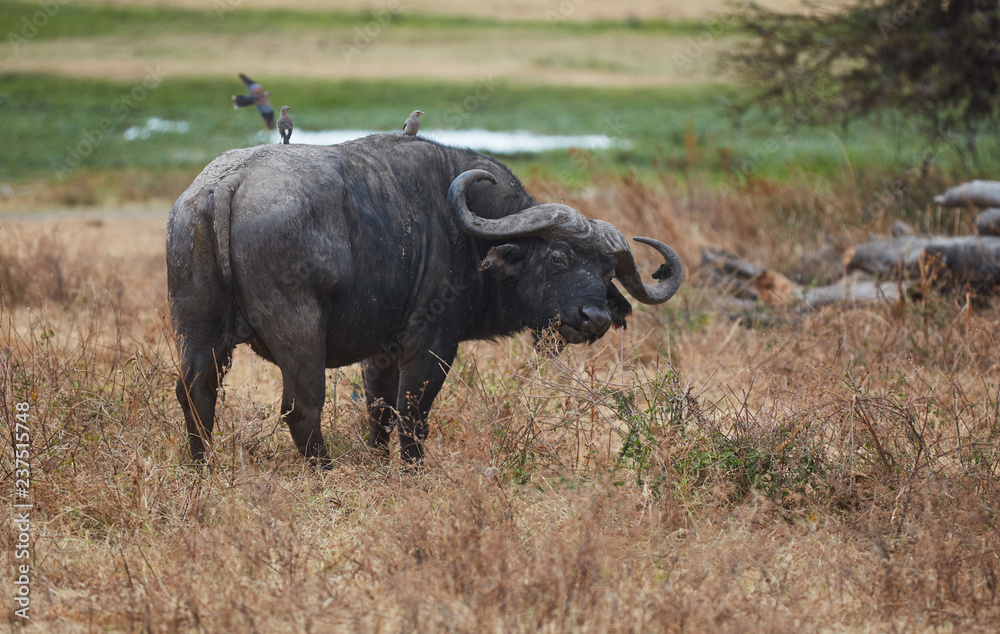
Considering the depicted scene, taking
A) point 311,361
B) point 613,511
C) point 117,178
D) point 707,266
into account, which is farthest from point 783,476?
point 117,178

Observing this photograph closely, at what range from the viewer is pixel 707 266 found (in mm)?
9297

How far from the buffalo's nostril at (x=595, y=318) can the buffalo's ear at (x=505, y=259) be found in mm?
494

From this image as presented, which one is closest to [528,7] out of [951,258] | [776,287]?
[776,287]

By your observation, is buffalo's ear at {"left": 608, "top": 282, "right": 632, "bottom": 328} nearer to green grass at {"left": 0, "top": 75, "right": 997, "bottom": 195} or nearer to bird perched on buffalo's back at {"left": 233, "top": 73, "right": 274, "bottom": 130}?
bird perched on buffalo's back at {"left": 233, "top": 73, "right": 274, "bottom": 130}

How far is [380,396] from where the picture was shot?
231 inches

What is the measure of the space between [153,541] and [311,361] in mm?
1159

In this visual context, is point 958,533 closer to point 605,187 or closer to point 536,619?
point 536,619

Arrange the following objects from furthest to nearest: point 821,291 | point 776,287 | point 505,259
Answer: point 776,287 → point 821,291 → point 505,259

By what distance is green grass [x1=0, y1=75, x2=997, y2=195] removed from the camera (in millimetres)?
26984

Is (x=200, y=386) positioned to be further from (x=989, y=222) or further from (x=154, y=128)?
(x=154, y=128)

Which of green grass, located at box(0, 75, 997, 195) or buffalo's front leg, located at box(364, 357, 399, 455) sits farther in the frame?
green grass, located at box(0, 75, 997, 195)

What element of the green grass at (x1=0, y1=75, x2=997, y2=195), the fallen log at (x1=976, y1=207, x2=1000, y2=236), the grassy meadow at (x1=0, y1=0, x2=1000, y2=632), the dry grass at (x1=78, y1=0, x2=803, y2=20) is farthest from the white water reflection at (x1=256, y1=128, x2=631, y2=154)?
the dry grass at (x1=78, y1=0, x2=803, y2=20)

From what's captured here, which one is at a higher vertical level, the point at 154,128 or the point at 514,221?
the point at 514,221

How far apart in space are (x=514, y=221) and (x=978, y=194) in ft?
19.5
